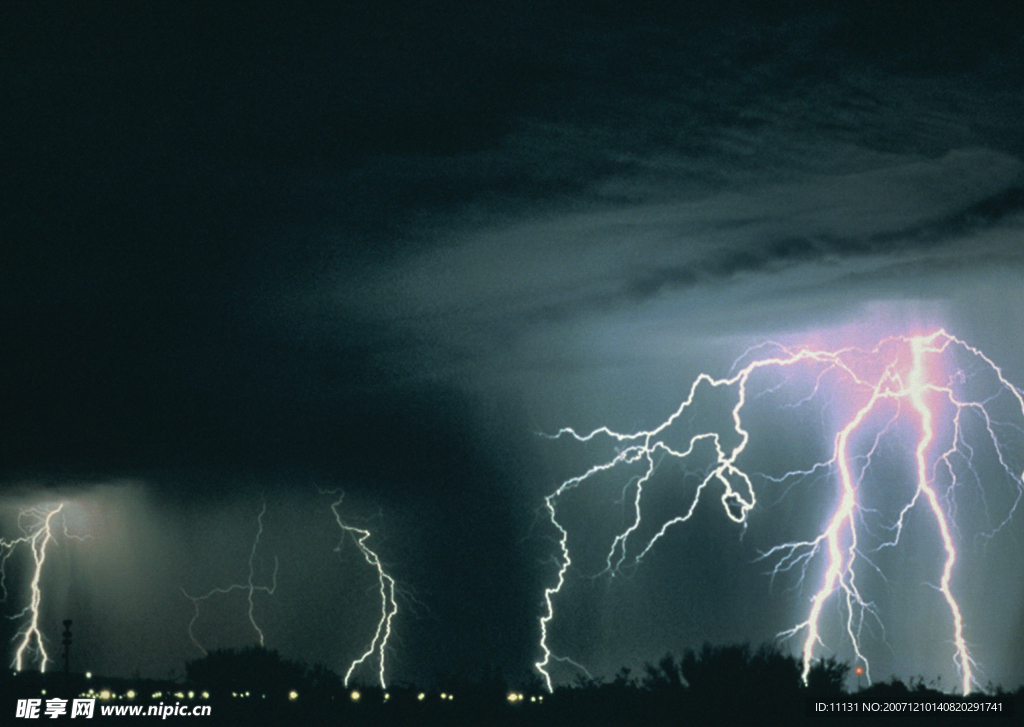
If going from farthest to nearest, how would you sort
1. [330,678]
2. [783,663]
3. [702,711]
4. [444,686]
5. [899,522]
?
1. [330,678]
2. [444,686]
3. [899,522]
4. [783,663]
5. [702,711]

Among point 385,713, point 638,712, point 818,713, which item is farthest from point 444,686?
point 818,713

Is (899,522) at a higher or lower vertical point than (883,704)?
higher

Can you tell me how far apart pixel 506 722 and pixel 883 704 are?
29.8ft

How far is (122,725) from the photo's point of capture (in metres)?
27.6

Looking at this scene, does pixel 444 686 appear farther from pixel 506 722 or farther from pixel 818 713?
pixel 818 713

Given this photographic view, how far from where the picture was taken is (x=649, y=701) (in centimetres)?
2331

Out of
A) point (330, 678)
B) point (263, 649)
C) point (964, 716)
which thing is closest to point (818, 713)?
point (964, 716)

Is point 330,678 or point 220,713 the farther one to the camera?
point 330,678

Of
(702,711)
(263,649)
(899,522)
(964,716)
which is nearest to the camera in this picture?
(964,716)

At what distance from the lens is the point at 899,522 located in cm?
2741

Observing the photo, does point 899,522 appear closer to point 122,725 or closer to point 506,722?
point 506,722

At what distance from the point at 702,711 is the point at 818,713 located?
281cm

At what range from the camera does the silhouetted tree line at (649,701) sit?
19.9 metres

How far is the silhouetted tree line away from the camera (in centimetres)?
1986
